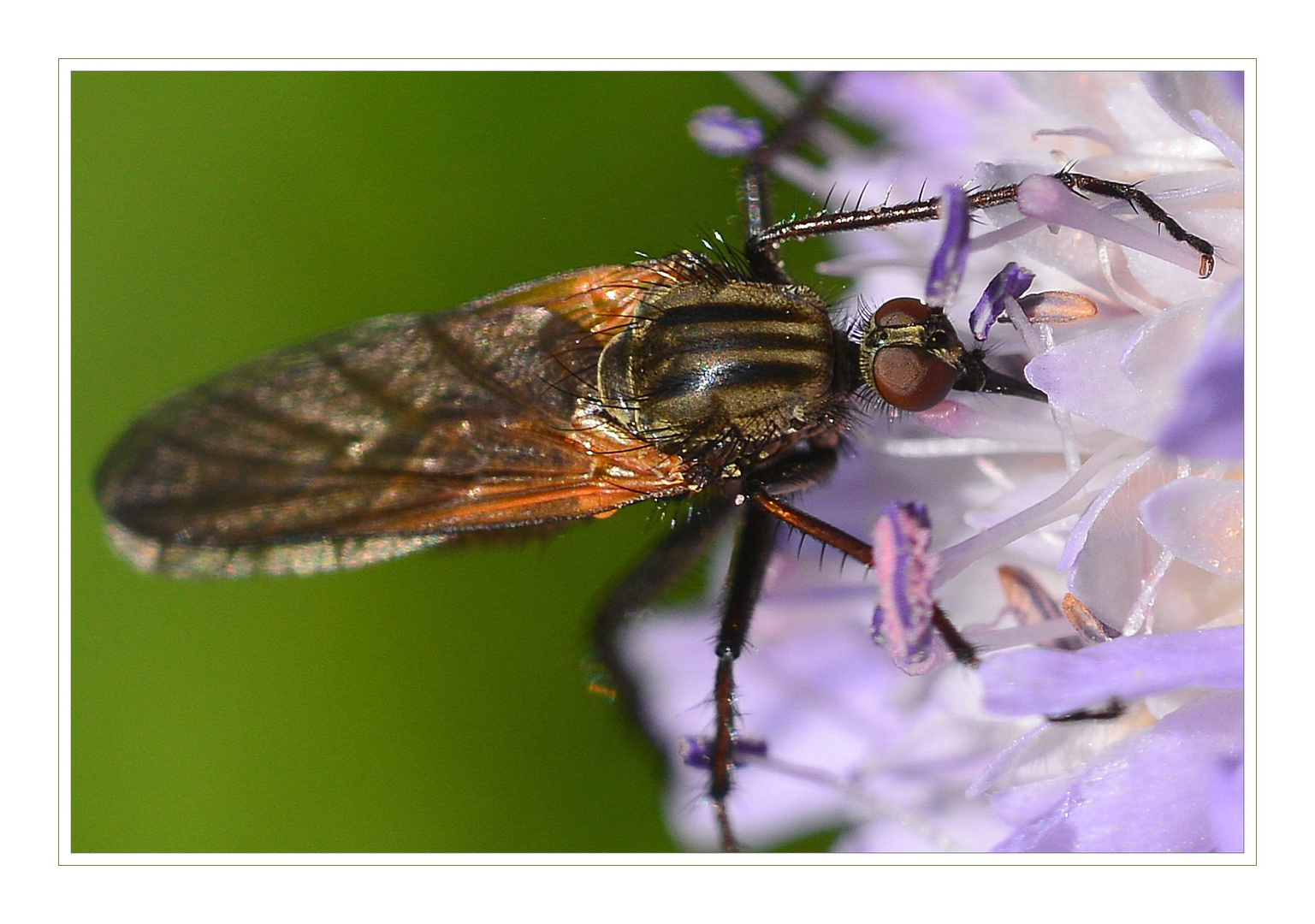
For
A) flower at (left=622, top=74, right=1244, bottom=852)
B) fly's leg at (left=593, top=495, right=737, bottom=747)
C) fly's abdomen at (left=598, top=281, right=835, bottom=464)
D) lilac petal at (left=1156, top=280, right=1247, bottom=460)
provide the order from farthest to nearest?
fly's leg at (left=593, top=495, right=737, bottom=747) → fly's abdomen at (left=598, top=281, right=835, bottom=464) → flower at (left=622, top=74, right=1244, bottom=852) → lilac petal at (left=1156, top=280, right=1247, bottom=460)

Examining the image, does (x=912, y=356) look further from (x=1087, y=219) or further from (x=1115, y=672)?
(x=1115, y=672)

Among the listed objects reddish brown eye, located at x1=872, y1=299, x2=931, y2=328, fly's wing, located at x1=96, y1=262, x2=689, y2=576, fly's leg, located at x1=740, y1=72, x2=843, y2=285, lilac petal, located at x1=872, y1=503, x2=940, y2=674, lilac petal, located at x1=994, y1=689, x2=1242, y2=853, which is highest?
fly's leg, located at x1=740, y1=72, x2=843, y2=285

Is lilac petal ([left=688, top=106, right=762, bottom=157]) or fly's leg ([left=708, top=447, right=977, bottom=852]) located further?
lilac petal ([left=688, top=106, right=762, bottom=157])

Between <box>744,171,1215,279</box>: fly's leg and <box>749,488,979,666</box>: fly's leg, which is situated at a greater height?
<box>744,171,1215,279</box>: fly's leg

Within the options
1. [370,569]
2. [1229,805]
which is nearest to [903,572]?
[1229,805]

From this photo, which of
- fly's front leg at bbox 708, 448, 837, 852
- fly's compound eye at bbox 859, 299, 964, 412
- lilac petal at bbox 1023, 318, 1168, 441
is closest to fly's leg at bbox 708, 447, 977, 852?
fly's front leg at bbox 708, 448, 837, 852

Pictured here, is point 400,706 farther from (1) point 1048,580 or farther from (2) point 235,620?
(1) point 1048,580

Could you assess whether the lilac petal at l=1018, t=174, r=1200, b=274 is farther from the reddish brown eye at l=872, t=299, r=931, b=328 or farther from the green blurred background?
the green blurred background
